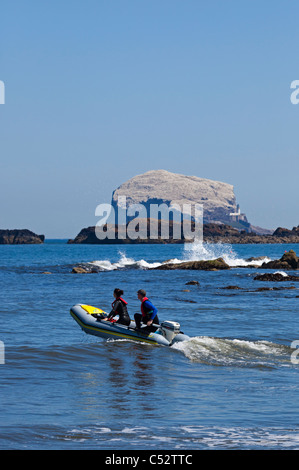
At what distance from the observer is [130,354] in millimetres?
15320

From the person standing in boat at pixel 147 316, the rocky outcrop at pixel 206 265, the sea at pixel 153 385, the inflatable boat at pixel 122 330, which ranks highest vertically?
the rocky outcrop at pixel 206 265

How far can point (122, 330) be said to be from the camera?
56.7 feet

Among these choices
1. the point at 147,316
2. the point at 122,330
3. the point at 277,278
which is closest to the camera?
the point at 147,316

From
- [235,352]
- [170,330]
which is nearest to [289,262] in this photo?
[170,330]

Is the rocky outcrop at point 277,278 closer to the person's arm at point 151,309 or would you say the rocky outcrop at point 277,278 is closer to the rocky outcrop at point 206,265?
the rocky outcrop at point 206,265

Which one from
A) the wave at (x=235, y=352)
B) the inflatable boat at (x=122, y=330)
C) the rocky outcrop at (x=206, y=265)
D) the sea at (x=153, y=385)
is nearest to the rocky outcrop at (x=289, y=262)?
the rocky outcrop at (x=206, y=265)

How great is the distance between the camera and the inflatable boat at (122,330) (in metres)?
16.4

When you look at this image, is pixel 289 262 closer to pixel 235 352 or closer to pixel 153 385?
pixel 235 352

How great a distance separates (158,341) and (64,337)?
10.7 ft

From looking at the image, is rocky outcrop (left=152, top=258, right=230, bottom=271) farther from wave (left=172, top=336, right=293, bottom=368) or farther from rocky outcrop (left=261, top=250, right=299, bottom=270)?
wave (left=172, top=336, right=293, bottom=368)

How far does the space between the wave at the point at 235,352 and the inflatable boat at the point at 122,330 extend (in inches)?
17.6

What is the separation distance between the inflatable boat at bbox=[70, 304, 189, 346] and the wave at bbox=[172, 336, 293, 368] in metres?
0.45

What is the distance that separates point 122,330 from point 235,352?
3736 mm
